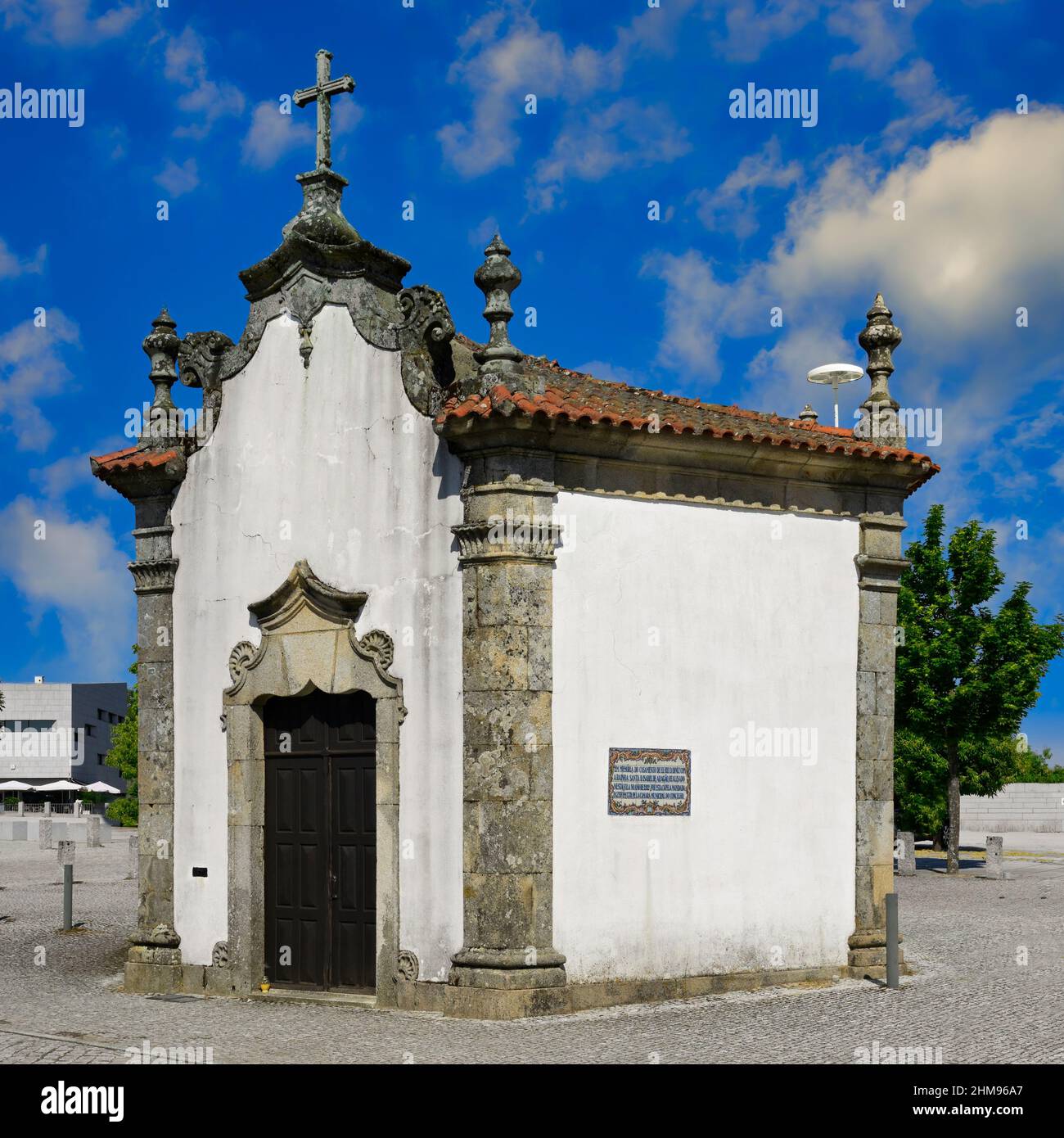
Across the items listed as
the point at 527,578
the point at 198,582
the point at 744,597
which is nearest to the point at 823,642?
the point at 744,597

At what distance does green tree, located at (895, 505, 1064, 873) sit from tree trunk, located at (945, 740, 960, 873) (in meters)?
0.02

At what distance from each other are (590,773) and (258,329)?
513 centimetres

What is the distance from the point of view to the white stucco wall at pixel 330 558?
35.3 feet

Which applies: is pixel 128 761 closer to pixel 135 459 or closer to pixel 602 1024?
pixel 135 459

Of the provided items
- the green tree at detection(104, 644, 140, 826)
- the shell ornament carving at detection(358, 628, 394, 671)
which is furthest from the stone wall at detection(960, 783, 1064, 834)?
the shell ornament carving at detection(358, 628, 394, 671)

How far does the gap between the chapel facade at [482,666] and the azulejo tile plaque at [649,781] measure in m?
0.03

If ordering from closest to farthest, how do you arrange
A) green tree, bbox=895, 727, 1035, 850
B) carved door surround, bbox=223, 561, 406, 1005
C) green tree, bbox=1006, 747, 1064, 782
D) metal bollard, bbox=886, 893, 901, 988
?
carved door surround, bbox=223, 561, 406, 1005, metal bollard, bbox=886, 893, 901, 988, green tree, bbox=895, 727, 1035, 850, green tree, bbox=1006, 747, 1064, 782

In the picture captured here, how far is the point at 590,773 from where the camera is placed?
35.5ft

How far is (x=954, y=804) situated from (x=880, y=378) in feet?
54.3

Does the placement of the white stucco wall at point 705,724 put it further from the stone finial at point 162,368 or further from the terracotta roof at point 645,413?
the stone finial at point 162,368

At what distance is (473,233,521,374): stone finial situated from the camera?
1097 centimetres

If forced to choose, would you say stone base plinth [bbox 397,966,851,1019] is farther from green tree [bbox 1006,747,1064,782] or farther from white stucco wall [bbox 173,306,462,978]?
green tree [bbox 1006,747,1064,782]

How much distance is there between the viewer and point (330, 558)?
11.5 metres
